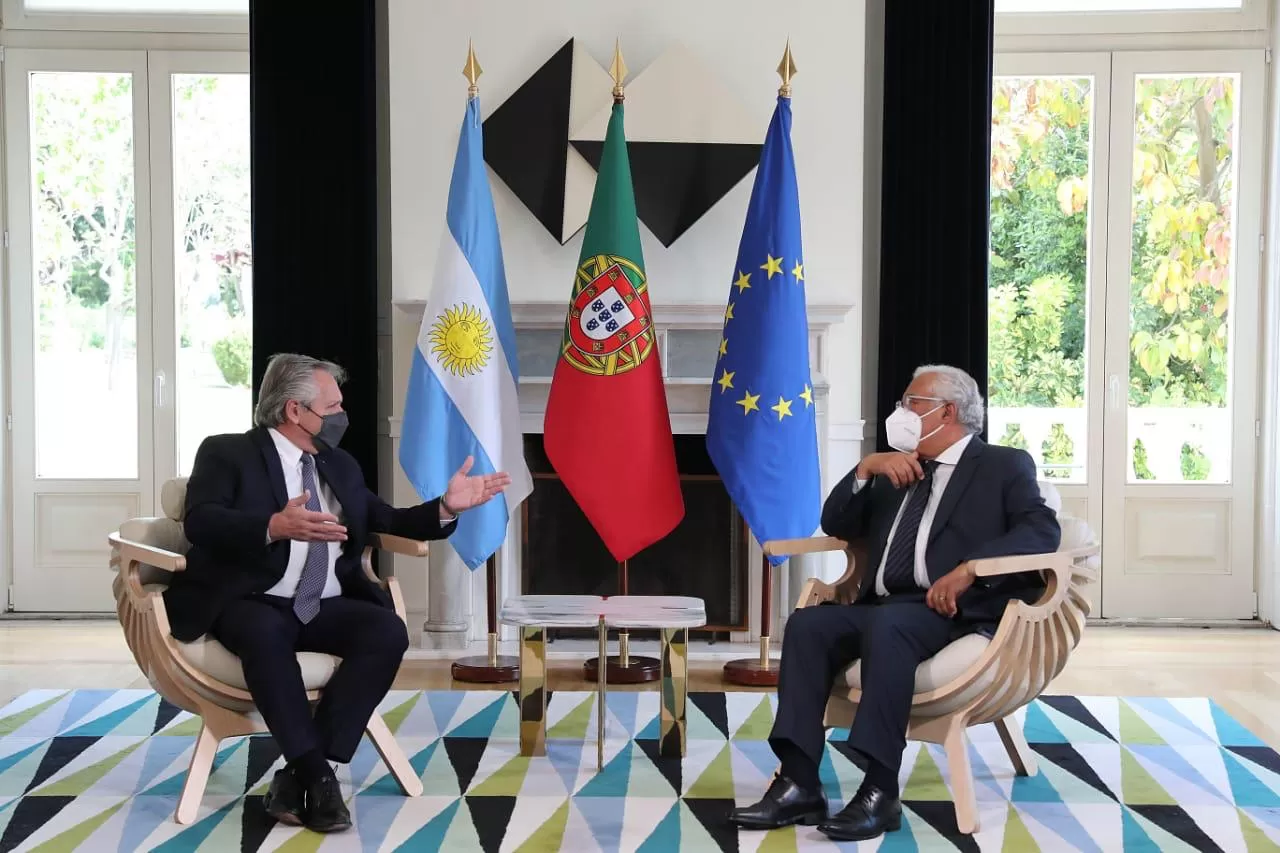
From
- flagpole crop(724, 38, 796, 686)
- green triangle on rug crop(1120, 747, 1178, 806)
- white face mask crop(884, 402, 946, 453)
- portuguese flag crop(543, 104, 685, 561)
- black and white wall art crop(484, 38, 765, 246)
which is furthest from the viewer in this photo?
black and white wall art crop(484, 38, 765, 246)

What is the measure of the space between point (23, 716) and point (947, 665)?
2917 mm

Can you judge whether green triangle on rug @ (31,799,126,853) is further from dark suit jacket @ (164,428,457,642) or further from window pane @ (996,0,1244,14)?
window pane @ (996,0,1244,14)

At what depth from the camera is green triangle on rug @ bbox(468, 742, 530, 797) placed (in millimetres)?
3189

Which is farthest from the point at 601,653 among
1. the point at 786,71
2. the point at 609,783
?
the point at 786,71

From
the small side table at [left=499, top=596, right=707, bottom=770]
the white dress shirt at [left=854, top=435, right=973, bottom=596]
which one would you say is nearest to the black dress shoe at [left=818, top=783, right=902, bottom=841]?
the white dress shirt at [left=854, top=435, right=973, bottom=596]

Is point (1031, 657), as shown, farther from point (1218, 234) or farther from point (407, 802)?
point (1218, 234)

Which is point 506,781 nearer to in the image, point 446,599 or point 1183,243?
point 446,599

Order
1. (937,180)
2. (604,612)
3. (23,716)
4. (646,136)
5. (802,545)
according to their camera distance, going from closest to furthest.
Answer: (604,612), (802,545), (23,716), (646,136), (937,180)

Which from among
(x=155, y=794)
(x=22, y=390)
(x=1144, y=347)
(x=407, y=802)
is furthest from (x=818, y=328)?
(x=22, y=390)

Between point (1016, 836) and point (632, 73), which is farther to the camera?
point (632, 73)

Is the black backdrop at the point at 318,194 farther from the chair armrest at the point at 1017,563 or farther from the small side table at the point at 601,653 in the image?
the chair armrest at the point at 1017,563

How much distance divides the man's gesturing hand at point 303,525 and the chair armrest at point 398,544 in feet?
1.30

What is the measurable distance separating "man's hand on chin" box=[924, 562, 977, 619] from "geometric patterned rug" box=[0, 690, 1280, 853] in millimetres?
522

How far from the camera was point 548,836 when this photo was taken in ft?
9.47
